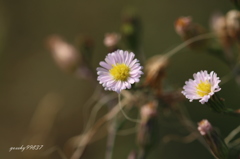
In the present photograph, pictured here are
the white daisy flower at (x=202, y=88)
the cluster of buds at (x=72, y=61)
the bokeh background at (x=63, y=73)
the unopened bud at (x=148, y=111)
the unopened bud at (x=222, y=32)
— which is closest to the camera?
the white daisy flower at (x=202, y=88)

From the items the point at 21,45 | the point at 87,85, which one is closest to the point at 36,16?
the point at 21,45

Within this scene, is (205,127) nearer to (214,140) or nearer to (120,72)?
(214,140)

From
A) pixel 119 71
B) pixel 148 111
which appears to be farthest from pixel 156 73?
pixel 119 71

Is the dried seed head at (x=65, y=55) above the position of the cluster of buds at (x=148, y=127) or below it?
above

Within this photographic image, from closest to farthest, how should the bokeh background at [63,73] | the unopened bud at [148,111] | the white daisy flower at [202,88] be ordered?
the white daisy flower at [202,88] → the unopened bud at [148,111] → the bokeh background at [63,73]

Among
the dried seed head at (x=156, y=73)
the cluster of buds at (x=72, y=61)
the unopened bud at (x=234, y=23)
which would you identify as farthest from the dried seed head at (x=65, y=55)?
the unopened bud at (x=234, y=23)

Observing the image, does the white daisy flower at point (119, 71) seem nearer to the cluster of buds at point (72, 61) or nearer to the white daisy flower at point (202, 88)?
the white daisy flower at point (202, 88)

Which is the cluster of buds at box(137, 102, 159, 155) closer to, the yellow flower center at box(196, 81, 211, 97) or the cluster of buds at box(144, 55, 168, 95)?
the cluster of buds at box(144, 55, 168, 95)
